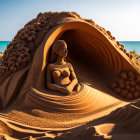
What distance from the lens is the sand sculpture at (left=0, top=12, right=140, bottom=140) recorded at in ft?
8.82

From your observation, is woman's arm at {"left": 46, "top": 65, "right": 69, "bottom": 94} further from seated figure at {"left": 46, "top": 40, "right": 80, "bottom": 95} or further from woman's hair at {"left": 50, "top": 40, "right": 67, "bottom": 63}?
woman's hair at {"left": 50, "top": 40, "right": 67, "bottom": 63}

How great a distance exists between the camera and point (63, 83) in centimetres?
357

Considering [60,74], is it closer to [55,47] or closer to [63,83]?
[63,83]

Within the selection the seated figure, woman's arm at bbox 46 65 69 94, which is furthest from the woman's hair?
woman's arm at bbox 46 65 69 94

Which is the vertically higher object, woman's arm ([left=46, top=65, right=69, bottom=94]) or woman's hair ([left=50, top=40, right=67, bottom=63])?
woman's hair ([left=50, top=40, right=67, bottom=63])

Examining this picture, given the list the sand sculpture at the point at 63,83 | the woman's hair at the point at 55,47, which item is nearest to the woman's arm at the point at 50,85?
the sand sculpture at the point at 63,83

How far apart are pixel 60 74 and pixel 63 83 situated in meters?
0.21

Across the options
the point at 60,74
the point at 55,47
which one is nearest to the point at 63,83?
the point at 60,74

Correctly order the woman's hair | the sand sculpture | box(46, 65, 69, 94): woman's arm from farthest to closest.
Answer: the woman's hair → box(46, 65, 69, 94): woman's arm → the sand sculpture

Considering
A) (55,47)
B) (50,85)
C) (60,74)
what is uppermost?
(55,47)

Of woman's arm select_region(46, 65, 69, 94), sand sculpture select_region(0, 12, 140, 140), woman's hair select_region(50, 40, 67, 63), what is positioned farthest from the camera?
woman's hair select_region(50, 40, 67, 63)

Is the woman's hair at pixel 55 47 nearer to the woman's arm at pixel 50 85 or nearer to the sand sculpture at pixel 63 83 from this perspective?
the sand sculpture at pixel 63 83

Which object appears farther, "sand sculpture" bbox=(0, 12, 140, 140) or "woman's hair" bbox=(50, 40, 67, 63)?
"woman's hair" bbox=(50, 40, 67, 63)

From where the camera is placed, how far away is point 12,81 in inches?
143
